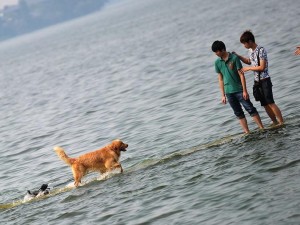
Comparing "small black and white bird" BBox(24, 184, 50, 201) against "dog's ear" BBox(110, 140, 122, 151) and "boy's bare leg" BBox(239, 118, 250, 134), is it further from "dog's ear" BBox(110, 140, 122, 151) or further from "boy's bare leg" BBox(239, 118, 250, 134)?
"boy's bare leg" BBox(239, 118, 250, 134)

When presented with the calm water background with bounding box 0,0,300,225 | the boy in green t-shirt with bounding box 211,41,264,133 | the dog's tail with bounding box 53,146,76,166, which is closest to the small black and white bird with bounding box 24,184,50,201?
the calm water background with bounding box 0,0,300,225

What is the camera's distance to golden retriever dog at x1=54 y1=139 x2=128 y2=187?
13.7 m

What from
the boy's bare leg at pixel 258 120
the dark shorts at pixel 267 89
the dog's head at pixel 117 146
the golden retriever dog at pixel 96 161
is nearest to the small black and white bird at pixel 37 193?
the golden retriever dog at pixel 96 161

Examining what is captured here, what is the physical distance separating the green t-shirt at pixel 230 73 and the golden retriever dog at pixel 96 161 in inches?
113

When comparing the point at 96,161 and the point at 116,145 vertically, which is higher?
the point at 116,145

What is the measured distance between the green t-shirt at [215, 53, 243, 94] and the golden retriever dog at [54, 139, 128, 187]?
9.42 ft

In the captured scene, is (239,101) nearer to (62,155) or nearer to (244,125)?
(244,125)

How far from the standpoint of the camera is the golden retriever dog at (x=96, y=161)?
13.7 m

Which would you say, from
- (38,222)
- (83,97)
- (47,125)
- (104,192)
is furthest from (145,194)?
(83,97)

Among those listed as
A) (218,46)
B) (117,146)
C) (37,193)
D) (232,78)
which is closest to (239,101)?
(232,78)

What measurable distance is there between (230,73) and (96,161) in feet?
12.3

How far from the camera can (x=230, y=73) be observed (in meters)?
13.1

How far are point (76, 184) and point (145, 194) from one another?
2.55m

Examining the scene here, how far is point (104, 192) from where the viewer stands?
1291cm
